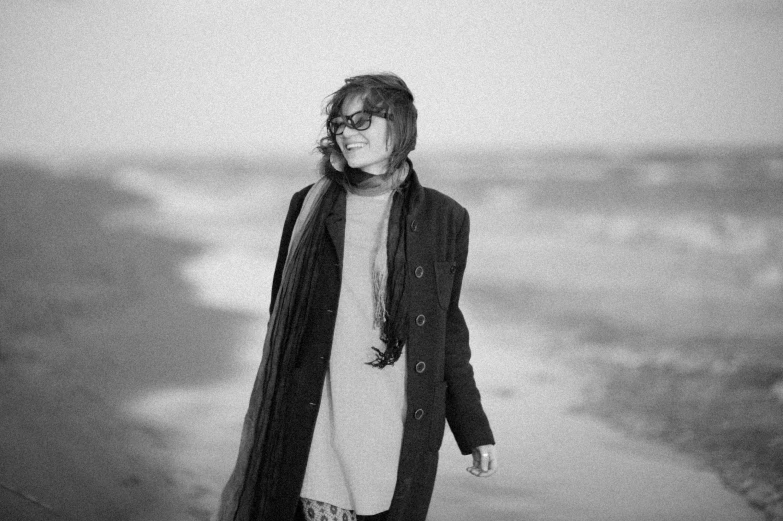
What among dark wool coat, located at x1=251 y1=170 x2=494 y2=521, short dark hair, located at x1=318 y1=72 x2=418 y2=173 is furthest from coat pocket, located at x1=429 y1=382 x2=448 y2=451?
short dark hair, located at x1=318 y1=72 x2=418 y2=173

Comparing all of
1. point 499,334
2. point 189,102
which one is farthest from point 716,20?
point 189,102

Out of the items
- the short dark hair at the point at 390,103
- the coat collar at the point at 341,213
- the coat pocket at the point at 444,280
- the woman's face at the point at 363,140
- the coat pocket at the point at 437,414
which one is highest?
the short dark hair at the point at 390,103

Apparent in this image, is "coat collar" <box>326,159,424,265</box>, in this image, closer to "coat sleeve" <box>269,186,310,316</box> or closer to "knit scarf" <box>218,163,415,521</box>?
"knit scarf" <box>218,163,415,521</box>

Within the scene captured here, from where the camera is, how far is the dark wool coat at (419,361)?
163cm

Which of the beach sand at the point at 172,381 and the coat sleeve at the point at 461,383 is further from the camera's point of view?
the beach sand at the point at 172,381

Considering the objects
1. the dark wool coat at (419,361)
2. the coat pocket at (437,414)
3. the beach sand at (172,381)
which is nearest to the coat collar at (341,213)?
the dark wool coat at (419,361)

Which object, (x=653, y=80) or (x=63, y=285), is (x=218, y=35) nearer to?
(x=63, y=285)

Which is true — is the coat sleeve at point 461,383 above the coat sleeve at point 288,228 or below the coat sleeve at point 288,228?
below

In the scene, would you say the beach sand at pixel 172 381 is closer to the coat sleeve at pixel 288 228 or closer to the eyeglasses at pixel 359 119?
the coat sleeve at pixel 288 228

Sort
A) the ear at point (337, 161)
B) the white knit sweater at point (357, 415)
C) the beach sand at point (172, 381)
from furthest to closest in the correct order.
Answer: the beach sand at point (172, 381), the ear at point (337, 161), the white knit sweater at point (357, 415)

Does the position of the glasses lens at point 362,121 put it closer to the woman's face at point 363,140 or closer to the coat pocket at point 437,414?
the woman's face at point 363,140

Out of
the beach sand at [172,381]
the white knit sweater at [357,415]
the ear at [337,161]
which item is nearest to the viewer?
the white knit sweater at [357,415]

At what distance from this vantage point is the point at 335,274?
1.65 meters

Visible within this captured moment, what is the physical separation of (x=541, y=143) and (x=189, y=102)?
1827 mm
